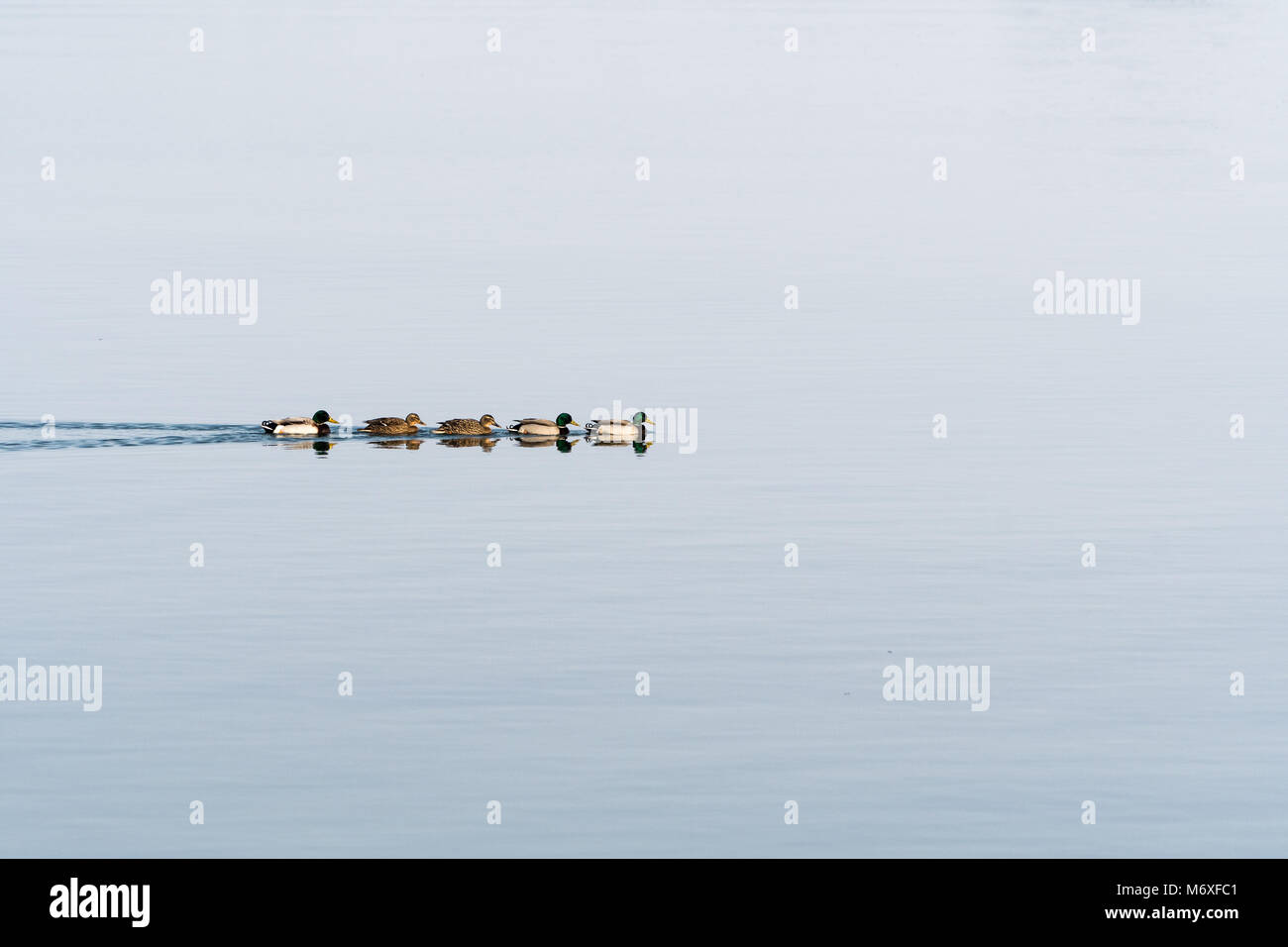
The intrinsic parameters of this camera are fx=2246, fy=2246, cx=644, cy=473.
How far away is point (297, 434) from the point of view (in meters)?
30.6

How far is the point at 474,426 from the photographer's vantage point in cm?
3112

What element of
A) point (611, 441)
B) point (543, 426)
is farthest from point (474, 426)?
point (611, 441)

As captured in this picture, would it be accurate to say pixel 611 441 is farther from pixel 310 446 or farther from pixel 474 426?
pixel 310 446

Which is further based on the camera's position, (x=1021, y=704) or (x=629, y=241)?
(x=629, y=241)

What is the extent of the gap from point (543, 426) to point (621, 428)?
1.09 metres

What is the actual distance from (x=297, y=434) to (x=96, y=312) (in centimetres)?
848

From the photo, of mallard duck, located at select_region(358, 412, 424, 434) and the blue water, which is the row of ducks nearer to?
mallard duck, located at select_region(358, 412, 424, 434)

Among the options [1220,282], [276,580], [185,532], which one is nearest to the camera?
[276,580]

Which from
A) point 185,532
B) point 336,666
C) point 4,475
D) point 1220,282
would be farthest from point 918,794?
point 1220,282

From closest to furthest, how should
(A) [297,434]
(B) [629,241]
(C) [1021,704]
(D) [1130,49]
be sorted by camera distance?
(C) [1021,704]
(A) [297,434]
(B) [629,241]
(D) [1130,49]

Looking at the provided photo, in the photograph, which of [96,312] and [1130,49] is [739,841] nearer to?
[96,312]

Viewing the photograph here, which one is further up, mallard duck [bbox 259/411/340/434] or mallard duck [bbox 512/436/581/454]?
mallard duck [bbox 259/411/340/434]

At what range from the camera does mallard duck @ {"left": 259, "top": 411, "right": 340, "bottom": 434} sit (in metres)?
30.2

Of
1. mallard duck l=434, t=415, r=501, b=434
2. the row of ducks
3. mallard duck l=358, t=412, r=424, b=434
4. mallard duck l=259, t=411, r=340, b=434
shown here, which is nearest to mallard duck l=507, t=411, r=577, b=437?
the row of ducks
